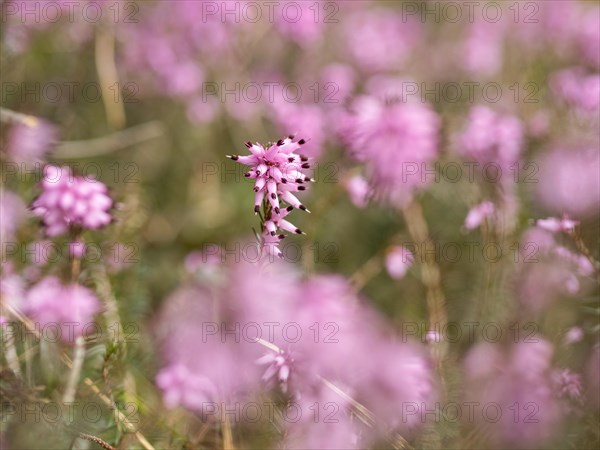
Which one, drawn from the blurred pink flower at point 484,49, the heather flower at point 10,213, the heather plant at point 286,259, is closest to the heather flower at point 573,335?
the heather plant at point 286,259

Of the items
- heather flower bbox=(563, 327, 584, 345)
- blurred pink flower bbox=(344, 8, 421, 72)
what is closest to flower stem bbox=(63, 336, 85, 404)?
heather flower bbox=(563, 327, 584, 345)

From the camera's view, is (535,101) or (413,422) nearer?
(413,422)

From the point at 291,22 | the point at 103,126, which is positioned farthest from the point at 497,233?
the point at 103,126

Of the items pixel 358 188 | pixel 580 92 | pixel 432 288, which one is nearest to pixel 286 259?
pixel 358 188

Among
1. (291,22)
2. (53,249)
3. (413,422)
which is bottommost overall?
(413,422)

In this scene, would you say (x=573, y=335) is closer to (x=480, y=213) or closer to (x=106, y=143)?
(x=480, y=213)

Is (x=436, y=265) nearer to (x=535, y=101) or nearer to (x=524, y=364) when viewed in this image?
(x=524, y=364)
